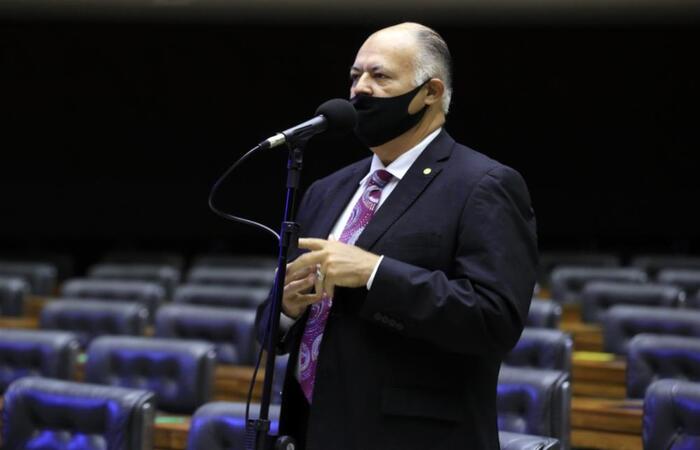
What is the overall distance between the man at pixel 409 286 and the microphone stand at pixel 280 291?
0.05 metres

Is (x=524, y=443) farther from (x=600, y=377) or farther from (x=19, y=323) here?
(x=19, y=323)

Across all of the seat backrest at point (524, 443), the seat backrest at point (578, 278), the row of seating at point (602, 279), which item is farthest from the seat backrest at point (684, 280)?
the seat backrest at point (524, 443)

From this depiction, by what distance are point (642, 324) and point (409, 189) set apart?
3122 mm

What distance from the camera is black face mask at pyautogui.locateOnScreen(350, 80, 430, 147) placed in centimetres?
187

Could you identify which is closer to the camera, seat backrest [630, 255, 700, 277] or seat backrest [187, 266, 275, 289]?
seat backrest [187, 266, 275, 289]

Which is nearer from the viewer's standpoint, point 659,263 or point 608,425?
point 608,425

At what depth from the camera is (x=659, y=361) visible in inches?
151

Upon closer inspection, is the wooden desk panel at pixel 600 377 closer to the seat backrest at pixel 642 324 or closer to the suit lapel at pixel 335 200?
the seat backrest at pixel 642 324

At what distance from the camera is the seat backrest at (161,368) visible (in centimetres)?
381

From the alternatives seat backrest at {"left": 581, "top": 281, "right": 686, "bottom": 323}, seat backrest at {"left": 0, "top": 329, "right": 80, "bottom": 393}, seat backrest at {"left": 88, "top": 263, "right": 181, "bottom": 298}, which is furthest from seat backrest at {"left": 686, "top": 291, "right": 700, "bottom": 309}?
seat backrest at {"left": 0, "top": 329, "right": 80, "bottom": 393}

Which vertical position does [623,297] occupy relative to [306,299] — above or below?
below

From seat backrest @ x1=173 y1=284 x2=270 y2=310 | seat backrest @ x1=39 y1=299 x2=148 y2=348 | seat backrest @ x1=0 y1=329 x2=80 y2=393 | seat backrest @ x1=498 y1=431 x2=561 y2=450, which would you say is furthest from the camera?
seat backrest @ x1=173 y1=284 x2=270 y2=310

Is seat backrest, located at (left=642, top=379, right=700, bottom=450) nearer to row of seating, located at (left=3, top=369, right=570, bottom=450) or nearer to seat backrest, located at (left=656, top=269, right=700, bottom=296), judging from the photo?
row of seating, located at (left=3, top=369, right=570, bottom=450)

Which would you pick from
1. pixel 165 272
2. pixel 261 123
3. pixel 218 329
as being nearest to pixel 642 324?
pixel 218 329
